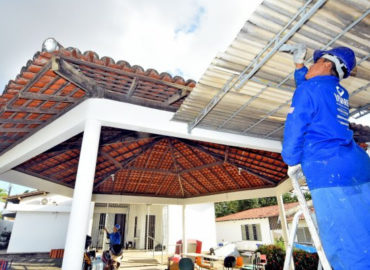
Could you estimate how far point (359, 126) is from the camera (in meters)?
4.84

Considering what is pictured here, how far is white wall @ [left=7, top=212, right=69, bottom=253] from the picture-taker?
1413 cm

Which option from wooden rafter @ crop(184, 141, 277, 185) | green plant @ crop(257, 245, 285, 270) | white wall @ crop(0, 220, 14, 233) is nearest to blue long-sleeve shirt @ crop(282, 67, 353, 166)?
wooden rafter @ crop(184, 141, 277, 185)

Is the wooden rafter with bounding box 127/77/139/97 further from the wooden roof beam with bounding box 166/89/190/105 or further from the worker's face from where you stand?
the worker's face

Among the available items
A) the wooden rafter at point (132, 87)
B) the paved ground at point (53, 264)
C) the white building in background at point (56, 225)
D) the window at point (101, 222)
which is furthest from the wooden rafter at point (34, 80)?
the window at point (101, 222)

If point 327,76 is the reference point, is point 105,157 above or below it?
above

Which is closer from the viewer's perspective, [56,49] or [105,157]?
[56,49]

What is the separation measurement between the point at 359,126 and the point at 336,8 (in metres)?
3.93

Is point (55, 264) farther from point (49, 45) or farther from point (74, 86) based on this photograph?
point (49, 45)

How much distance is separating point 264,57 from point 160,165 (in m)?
8.01

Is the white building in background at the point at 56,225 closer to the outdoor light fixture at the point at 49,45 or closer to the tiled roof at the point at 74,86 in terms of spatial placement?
the tiled roof at the point at 74,86

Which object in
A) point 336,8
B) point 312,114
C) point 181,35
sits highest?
point 181,35

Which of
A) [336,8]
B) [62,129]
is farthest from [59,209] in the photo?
[336,8]

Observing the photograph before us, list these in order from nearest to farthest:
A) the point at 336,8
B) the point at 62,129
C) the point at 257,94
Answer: the point at 336,8 → the point at 257,94 → the point at 62,129

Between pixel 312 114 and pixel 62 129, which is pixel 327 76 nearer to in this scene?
pixel 312 114
